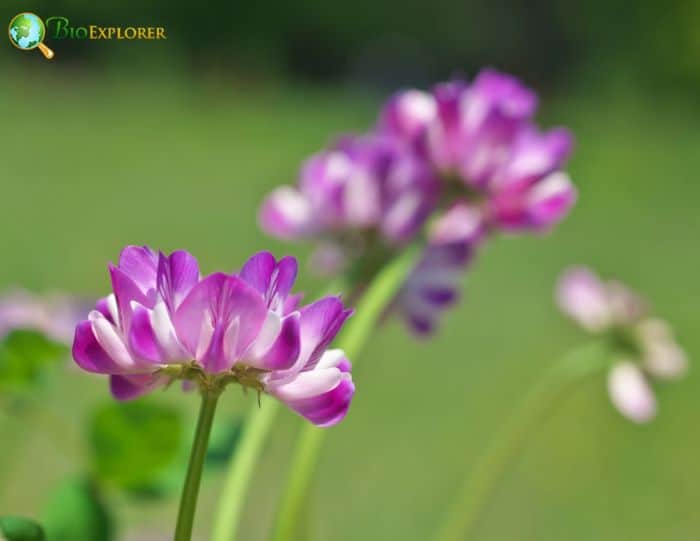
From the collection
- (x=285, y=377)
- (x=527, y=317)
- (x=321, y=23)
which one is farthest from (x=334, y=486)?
(x=321, y=23)

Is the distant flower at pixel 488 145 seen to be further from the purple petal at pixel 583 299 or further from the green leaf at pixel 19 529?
the green leaf at pixel 19 529

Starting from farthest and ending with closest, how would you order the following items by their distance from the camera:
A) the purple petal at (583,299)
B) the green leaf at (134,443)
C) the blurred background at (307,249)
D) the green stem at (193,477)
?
the blurred background at (307,249) → the purple petal at (583,299) → the green leaf at (134,443) → the green stem at (193,477)

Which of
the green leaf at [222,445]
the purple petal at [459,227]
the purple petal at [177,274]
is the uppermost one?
the purple petal at [459,227]

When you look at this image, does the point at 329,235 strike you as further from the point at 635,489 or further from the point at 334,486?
the point at 635,489

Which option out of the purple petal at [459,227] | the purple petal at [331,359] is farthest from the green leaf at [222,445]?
the purple petal at [331,359]

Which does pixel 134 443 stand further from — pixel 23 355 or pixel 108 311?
pixel 108 311
